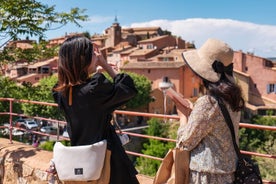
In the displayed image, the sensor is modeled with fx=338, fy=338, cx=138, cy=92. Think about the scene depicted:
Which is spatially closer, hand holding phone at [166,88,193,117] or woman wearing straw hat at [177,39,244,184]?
woman wearing straw hat at [177,39,244,184]

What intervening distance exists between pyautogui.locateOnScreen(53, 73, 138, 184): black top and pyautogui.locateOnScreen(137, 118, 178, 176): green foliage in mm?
16312

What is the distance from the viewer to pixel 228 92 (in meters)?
1.73

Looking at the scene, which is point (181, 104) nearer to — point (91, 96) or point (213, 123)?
point (213, 123)

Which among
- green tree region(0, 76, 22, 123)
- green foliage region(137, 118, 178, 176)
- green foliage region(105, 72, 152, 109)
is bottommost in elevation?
green foliage region(137, 118, 178, 176)

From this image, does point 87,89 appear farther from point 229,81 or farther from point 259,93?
point 259,93

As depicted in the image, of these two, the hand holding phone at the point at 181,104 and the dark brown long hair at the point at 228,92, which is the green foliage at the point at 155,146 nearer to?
the hand holding phone at the point at 181,104

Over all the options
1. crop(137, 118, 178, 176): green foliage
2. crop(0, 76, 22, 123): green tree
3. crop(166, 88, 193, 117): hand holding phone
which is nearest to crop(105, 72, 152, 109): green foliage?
crop(137, 118, 178, 176): green foliage

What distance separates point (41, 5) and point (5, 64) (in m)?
0.97

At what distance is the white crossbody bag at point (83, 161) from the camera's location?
73.4 inches

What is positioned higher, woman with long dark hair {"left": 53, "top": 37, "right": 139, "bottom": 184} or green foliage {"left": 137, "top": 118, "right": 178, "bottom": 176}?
woman with long dark hair {"left": 53, "top": 37, "right": 139, "bottom": 184}

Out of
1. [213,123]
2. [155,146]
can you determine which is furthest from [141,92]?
[213,123]

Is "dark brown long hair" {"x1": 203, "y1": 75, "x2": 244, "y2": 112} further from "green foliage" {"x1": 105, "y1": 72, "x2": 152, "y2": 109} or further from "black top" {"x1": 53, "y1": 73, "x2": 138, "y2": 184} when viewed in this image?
"green foliage" {"x1": 105, "y1": 72, "x2": 152, "y2": 109}

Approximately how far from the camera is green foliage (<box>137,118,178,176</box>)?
1938 centimetres

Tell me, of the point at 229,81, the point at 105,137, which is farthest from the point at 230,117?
the point at 105,137
